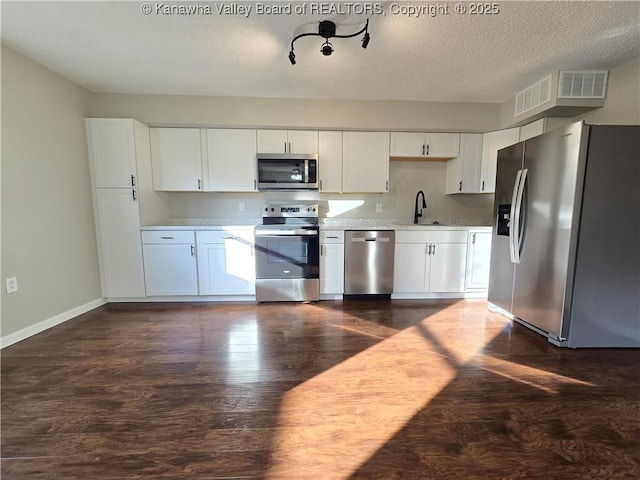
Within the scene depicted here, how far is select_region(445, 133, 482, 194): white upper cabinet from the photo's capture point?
11.3 feet

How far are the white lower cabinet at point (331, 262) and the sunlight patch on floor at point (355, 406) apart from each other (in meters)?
1.13

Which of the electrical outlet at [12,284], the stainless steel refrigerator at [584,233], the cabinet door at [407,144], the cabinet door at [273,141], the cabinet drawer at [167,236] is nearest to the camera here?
the stainless steel refrigerator at [584,233]

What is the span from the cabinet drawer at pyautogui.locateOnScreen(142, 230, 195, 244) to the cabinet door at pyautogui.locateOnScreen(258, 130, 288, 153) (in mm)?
1292

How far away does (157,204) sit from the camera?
133 inches

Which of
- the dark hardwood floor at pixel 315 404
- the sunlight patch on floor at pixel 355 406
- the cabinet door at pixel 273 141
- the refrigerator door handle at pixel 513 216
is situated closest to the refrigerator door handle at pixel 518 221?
the refrigerator door handle at pixel 513 216

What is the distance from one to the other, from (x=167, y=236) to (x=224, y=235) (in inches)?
24.8

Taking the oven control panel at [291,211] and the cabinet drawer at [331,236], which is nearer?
the cabinet drawer at [331,236]

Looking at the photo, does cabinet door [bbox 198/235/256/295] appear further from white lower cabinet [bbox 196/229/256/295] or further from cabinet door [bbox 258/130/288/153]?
cabinet door [bbox 258/130/288/153]

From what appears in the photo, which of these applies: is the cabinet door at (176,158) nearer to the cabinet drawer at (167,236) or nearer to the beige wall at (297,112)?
the beige wall at (297,112)

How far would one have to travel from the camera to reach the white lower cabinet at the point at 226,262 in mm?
3160

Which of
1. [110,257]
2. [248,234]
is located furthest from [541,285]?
[110,257]

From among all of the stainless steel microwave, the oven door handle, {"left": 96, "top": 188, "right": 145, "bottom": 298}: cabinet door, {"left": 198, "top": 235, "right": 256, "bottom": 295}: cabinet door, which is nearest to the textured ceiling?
the stainless steel microwave

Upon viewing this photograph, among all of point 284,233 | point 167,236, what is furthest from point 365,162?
point 167,236

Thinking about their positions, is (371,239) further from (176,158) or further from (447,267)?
(176,158)
